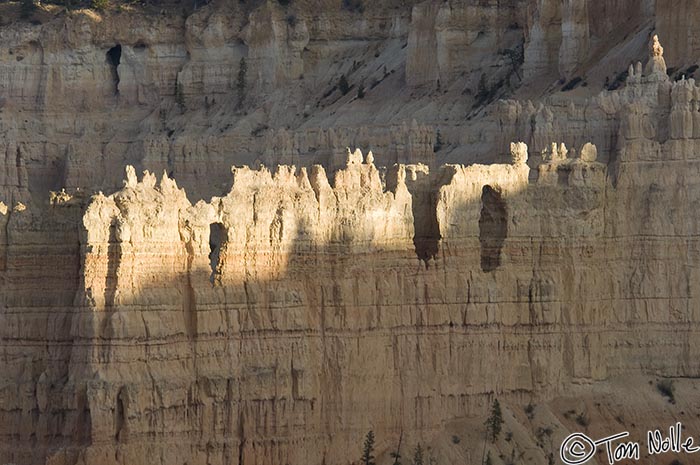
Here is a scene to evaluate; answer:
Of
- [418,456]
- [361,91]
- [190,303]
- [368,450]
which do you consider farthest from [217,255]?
[361,91]

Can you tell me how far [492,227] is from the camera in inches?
3221

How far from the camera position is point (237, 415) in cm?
7469

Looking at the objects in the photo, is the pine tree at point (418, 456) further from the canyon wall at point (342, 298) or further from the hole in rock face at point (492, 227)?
the hole in rock face at point (492, 227)

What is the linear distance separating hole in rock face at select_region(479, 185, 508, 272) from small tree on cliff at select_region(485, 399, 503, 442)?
12.9 feet

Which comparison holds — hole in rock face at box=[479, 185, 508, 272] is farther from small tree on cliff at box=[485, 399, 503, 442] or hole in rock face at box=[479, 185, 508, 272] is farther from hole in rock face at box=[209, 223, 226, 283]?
hole in rock face at box=[209, 223, 226, 283]

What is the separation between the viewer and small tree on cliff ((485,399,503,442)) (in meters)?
78.6

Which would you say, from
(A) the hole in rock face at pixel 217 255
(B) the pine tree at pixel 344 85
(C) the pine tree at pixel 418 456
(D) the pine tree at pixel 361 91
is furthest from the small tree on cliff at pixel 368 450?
(B) the pine tree at pixel 344 85

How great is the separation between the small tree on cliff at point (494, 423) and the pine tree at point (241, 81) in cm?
4248

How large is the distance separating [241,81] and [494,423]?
144ft

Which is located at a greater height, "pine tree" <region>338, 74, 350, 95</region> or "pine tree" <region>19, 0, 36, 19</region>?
"pine tree" <region>19, 0, 36, 19</region>

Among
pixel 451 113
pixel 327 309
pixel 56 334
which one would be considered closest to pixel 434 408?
pixel 327 309

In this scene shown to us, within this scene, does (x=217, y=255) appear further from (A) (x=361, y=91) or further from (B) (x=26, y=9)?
(B) (x=26, y=9)

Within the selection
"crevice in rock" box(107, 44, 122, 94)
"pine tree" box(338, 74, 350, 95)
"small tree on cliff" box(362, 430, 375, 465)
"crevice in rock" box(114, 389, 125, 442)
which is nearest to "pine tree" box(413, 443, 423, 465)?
"small tree on cliff" box(362, 430, 375, 465)

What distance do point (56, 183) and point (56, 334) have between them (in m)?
46.1
